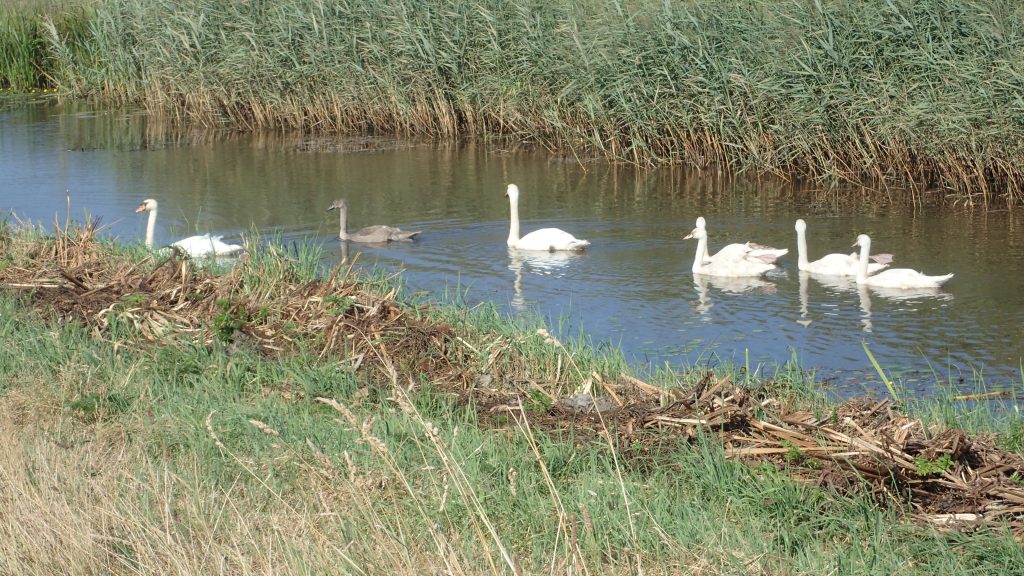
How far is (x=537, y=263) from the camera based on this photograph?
38.1ft

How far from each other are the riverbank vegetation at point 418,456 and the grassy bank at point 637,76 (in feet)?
25.1

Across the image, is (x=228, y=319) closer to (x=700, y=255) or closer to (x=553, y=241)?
(x=700, y=255)

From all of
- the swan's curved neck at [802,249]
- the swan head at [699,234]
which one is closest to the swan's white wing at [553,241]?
the swan head at [699,234]

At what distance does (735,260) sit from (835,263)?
884 mm

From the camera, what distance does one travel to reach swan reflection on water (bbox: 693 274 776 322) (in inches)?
410

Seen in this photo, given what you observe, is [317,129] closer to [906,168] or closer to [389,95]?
[389,95]

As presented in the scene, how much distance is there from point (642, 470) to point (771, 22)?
10.6 m

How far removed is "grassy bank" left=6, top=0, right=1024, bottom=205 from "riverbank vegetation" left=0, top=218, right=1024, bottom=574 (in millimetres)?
7647

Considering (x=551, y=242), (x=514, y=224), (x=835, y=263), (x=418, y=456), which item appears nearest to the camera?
(x=418, y=456)

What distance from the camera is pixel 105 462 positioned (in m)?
4.74

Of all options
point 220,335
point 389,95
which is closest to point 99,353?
point 220,335

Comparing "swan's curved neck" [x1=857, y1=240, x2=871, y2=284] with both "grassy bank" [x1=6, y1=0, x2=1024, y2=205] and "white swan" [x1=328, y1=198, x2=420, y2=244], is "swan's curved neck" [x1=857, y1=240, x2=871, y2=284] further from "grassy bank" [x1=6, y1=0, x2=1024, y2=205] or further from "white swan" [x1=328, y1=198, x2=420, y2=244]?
"white swan" [x1=328, y1=198, x2=420, y2=244]

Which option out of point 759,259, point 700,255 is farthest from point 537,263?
point 759,259

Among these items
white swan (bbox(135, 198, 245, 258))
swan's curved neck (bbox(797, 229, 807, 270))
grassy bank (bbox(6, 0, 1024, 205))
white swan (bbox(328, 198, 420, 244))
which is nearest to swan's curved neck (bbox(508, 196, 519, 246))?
white swan (bbox(328, 198, 420, 244))
